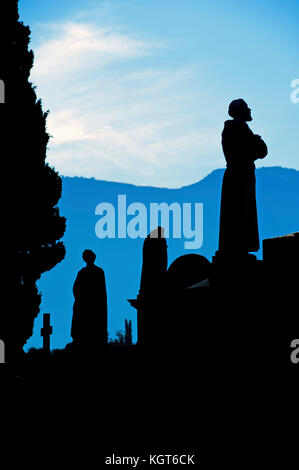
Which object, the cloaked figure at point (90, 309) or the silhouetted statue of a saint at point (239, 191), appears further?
the cloaked figure at point (90, 309)

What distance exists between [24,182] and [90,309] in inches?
356

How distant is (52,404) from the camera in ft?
34.8

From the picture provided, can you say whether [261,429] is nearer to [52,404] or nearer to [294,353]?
[294,353]

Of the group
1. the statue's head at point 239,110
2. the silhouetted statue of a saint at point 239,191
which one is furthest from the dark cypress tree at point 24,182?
the statue's head at point 239,110

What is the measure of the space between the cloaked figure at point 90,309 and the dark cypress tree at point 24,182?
7097 mm

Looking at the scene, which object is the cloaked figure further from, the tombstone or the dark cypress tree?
the dark cypress tree

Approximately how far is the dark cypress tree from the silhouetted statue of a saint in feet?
36.9

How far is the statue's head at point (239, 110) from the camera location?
9117 mm

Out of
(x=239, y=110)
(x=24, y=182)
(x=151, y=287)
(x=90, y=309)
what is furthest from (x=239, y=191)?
(x=24, y=182)

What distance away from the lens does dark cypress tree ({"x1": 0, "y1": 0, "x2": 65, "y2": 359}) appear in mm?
19438

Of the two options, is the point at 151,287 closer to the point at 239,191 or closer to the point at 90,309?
the point at 90,309

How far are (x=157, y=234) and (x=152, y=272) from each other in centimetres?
75

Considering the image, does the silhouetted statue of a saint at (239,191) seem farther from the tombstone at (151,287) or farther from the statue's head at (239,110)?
the tombstone at (151,287)

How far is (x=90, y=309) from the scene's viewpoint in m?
12.1
